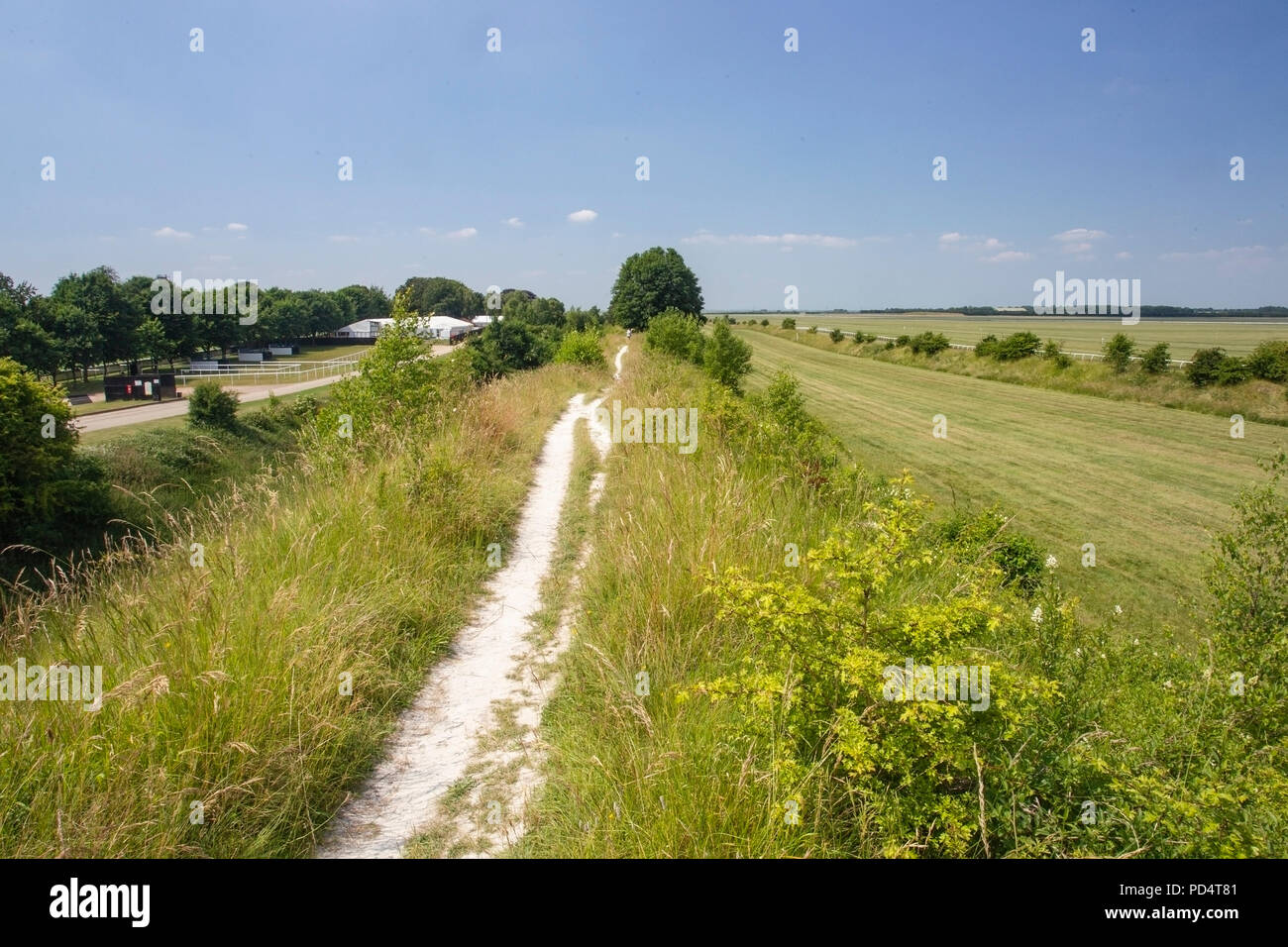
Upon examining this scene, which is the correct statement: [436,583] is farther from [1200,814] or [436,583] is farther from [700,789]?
[1200,814]

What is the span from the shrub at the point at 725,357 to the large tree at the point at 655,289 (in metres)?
46.1

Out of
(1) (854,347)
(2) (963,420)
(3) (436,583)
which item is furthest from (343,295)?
(3) (436,583)

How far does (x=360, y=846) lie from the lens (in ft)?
8.76

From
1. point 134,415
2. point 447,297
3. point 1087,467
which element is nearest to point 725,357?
point 1087,467

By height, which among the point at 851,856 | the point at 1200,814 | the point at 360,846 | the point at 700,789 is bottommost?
the point at 360,846

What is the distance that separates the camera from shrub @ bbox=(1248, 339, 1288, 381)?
966 inches

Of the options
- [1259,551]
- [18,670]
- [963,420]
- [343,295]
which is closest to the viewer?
[18,670]

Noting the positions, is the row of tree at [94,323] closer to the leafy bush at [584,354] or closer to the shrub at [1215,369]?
the leafy bush at [584,354]

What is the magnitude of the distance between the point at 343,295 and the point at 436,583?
386 ft

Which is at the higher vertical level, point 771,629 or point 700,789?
point 771,629

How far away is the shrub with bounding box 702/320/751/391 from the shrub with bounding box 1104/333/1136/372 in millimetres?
23452

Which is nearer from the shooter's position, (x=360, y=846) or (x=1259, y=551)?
(x=360, y=846)

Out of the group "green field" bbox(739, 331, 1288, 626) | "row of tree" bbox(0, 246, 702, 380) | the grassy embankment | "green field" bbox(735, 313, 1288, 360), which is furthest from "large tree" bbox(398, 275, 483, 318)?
the grassy embankment

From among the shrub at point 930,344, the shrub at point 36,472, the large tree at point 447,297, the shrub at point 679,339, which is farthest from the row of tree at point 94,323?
the large tree at point 447,297
